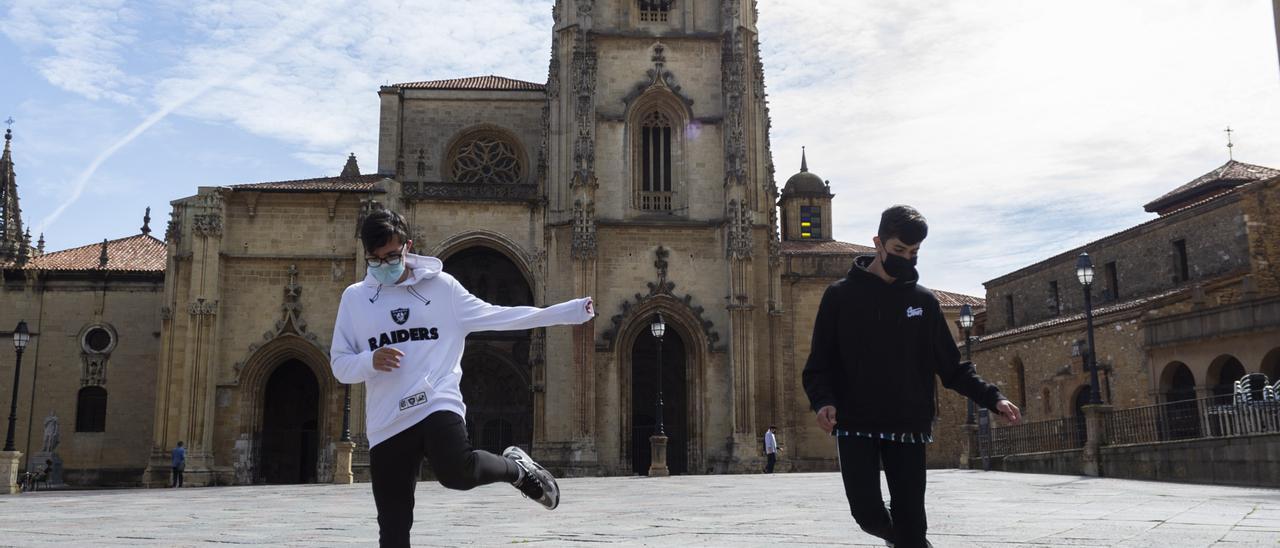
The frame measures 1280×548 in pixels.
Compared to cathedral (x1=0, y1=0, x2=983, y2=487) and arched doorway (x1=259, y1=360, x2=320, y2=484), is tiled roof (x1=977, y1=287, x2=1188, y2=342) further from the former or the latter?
arched doorway (x1=259, y1=360, x2=320, y2=484)

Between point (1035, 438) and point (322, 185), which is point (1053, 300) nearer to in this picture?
point (1035, 438)

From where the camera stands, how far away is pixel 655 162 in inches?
1352

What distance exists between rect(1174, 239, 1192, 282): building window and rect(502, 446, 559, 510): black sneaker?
35.2 m

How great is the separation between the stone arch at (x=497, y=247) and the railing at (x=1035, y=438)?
45.2 ft

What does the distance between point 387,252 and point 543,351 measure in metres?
27.3

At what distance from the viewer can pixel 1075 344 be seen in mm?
35000

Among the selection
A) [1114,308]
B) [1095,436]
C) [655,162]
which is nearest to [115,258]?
[655,162]

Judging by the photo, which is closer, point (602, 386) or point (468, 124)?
point (602, 386)

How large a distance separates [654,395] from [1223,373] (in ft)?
52.3

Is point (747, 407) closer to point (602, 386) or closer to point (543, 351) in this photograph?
point (602, 386)

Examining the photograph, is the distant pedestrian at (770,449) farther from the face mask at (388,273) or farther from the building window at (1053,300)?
the face mask at (388,273)

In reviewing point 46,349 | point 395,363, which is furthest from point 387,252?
point 46,349

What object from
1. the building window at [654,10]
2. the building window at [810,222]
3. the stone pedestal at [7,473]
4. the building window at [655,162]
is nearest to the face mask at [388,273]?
the stone pedestal at [7,473]

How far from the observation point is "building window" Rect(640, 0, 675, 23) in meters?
34.9
